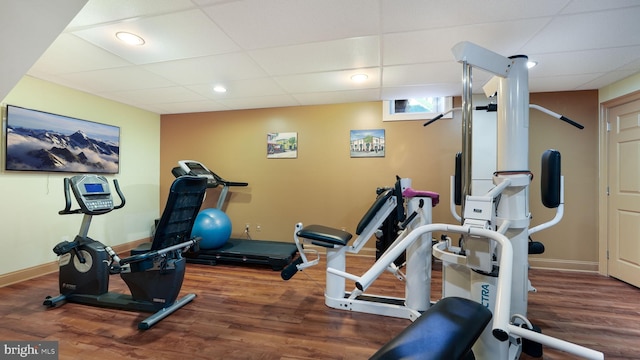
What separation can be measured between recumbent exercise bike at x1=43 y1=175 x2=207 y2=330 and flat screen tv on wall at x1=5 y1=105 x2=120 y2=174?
4.01ft

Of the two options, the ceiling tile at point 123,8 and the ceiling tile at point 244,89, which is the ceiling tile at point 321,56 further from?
the ceiling tile at point 123,8

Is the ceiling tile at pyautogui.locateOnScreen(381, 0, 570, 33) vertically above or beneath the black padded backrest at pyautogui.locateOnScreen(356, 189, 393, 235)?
above

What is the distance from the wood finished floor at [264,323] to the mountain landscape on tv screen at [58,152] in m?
1.34

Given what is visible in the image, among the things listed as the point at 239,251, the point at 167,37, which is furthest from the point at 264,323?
the point at 167,37

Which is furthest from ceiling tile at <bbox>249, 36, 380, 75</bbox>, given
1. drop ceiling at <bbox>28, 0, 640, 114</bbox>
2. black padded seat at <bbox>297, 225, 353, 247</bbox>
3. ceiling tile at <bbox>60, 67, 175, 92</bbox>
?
black padded seat at <bbox>297, 225, 353, 247</bbox>

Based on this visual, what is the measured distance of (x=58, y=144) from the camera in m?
3.25

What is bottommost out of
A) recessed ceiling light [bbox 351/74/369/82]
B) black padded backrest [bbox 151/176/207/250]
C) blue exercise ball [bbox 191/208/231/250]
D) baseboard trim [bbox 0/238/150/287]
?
baseboard trim [bbox 0/238/150/287]

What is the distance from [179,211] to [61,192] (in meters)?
2.39

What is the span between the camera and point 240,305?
2463 mm

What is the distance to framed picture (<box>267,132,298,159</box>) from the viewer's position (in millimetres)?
4238

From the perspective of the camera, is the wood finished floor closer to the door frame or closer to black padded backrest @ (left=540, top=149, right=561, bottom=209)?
the door frame

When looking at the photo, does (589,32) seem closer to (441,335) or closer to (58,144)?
(441,335)

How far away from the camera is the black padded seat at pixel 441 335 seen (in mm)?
878

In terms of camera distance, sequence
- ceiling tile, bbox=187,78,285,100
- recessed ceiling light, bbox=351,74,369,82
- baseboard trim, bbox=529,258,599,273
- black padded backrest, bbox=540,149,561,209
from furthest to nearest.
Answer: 1. baseboard trim, bbox=529,258,599,273
2. ceiling tile, bbox=187,78,285,100
3. recessed ceiling light, bbox=351,74,369,82
4. black padded backrest, bbox=540,149,561,209
